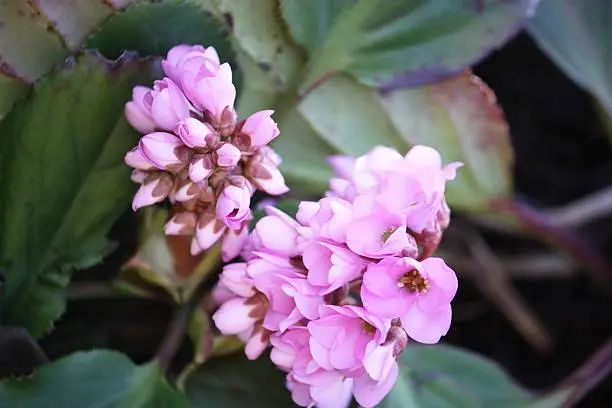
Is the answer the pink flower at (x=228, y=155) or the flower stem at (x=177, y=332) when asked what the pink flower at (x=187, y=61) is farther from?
the flower stem at (x=177, y=332)

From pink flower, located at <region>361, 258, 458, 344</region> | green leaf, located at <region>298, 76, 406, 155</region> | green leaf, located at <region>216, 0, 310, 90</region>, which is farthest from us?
green leaf, located at <region>298, 76, 406, 155</region>

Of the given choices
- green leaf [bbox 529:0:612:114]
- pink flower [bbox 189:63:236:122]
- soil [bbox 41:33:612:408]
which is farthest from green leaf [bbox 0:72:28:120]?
green leaf [bbox 529:0:612:114]

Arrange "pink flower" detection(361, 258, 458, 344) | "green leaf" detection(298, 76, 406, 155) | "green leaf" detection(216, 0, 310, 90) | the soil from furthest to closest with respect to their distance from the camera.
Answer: the soil
"green leaf" detection(298, 76, 406, 155)
"green leaf" detection(216, 0, 310, 90)
"pink flower" detection(361, 258, 458, 344)

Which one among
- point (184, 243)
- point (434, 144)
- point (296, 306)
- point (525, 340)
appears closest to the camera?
point (296, 306)

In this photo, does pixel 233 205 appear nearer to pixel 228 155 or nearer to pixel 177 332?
pixel 228 155

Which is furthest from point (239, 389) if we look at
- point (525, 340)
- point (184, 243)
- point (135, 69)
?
point (525, 340)

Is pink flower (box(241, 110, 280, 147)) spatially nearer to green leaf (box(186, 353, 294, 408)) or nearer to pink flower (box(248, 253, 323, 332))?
pink flower (box(248, 253, 323, 332))

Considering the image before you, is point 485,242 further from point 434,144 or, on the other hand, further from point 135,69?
point 135,69
